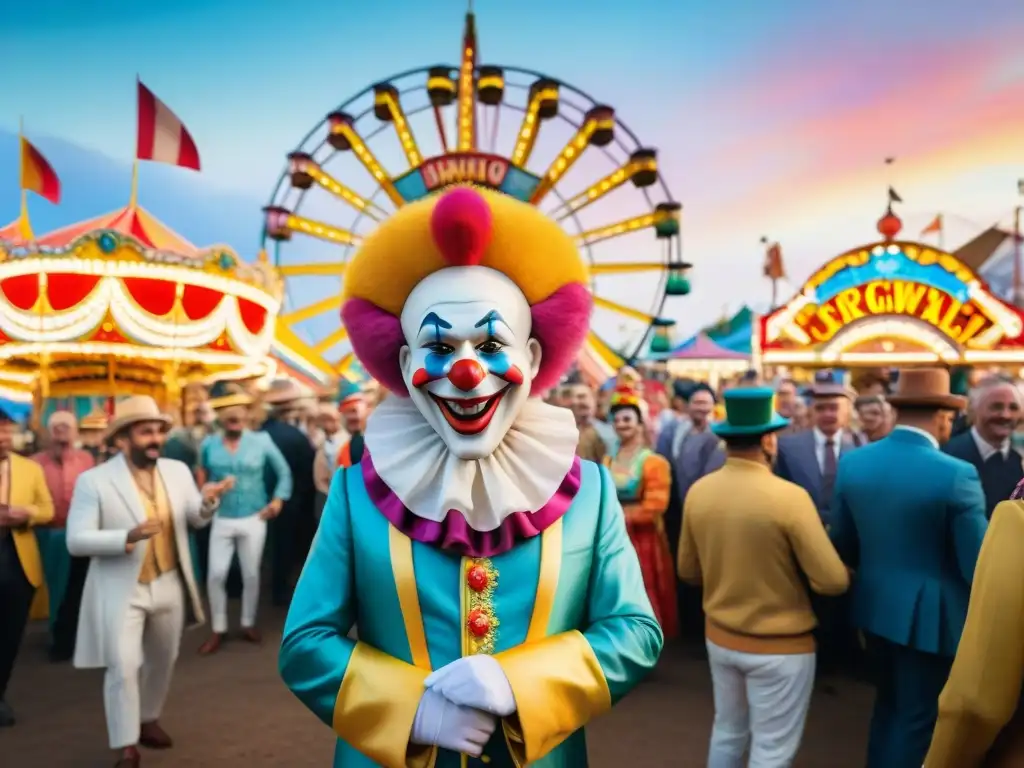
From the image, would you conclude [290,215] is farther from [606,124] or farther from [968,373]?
[968,373]

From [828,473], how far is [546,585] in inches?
127

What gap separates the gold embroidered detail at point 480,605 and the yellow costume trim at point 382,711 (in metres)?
0.12

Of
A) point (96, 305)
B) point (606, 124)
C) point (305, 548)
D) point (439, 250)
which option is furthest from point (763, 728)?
point (606, 124)

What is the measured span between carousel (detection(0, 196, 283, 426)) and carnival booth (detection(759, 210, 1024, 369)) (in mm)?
8656

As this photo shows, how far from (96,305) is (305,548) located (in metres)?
4.08

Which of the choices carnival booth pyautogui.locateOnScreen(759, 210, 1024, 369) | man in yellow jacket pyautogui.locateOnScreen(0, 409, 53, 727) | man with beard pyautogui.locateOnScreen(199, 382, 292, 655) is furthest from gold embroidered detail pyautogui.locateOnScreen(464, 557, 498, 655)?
carnival booth pyautogui.locateOnScreen(759, 210, 1024, 369)

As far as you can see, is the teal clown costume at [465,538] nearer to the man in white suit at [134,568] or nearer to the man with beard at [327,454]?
the man in white suit at [134,568]

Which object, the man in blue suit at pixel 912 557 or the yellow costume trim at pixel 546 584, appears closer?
the yellow costume trim at pixel 546 584

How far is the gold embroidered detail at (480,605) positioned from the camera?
153 centimetres

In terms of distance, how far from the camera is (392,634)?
1572 mm

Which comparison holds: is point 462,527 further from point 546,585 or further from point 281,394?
point 281,394

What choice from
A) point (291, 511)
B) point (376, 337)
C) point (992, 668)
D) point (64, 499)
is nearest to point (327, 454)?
point (291, 511)

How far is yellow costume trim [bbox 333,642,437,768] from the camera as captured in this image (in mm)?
1403

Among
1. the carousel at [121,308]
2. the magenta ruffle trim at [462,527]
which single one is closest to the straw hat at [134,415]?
the magenta ruffle trim at [462,527]
